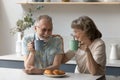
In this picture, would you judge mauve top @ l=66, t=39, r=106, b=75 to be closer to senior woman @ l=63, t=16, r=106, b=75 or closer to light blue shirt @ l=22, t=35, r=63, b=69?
senior woman @ l=63, t=16, r=106, b=75

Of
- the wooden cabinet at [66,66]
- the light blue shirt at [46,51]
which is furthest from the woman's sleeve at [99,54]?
the wooden cabinet at [66,66]

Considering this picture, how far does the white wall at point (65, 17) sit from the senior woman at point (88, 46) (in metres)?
1.49

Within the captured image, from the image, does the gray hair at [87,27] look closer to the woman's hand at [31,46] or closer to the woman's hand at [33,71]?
the woman's hand at [31,46]

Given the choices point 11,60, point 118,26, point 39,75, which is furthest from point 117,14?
point 39,75

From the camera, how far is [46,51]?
3033 mm

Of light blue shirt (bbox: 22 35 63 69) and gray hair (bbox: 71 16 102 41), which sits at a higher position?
gray hair (bbox: 71 16 102 41)

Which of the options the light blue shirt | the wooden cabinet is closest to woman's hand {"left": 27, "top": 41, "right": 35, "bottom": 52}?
the light blue shirt

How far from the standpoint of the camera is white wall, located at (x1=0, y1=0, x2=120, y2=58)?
177 inches

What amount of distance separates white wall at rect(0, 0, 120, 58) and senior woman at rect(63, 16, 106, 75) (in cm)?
149

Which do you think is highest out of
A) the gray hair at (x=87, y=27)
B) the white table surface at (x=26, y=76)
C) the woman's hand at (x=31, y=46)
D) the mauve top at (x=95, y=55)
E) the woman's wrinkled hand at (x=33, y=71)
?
the gray hair at (x=87, y=27)

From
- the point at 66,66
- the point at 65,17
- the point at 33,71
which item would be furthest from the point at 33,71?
the point at 65,17

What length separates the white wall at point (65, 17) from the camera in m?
4.50

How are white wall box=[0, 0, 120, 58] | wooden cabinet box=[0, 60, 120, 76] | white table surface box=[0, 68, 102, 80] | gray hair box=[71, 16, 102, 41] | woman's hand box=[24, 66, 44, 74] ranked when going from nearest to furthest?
white table surface box=[0, 68, 102, 80] < woman's hand box=[24, 66, 44, 74] < gray hair box=[71, 16, 102, 41] < wooden cabinet box=[0, 60, 120, 76] < white wall box=[0, 0, 120, 58]

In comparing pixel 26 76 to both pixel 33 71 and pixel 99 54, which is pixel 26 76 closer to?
pixel 33 71
